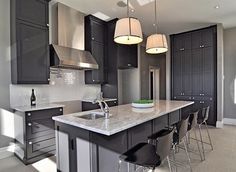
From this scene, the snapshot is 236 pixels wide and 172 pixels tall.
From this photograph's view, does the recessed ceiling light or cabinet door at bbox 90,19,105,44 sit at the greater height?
the recessed ceiling light

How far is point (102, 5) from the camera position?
3551mm

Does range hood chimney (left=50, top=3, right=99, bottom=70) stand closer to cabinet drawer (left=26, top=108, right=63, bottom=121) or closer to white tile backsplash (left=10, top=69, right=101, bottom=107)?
white tile backsplash (left=10, top=69, right=101, bottom=107)

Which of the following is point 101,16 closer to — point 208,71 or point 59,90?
point 59,90

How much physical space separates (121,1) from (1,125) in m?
3.26

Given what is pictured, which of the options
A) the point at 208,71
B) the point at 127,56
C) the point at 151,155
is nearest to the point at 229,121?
the point at 208,71

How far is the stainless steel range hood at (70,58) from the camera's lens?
11.0 ft

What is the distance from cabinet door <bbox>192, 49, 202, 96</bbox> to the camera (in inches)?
200

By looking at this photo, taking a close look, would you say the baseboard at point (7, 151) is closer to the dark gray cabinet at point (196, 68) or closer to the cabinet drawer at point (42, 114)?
the cabinet drawer at point (42, 114)

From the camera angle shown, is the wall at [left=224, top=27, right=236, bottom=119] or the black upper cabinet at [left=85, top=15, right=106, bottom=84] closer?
the black upper cabinet at [left=85, top=15, right=106, bottom=84]

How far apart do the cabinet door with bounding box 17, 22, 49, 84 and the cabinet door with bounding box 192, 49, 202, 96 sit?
427 centimetres

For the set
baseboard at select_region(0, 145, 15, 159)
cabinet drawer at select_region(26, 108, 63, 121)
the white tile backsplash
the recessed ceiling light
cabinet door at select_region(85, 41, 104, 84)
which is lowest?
baseboard at select_region(0, 145, 15, 159)

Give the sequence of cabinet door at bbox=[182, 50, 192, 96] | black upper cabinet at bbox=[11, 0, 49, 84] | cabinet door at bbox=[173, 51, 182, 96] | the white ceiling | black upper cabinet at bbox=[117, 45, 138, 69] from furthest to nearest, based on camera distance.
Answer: cabinet door at bbox=[173, 51, 182, 96] → cabinet door at bbox=[182, 50, 192, 96] → black upper cabinet at bbox=[117, 45, 138, 69] → the white ceiling → black upper cabinet at bbox=[11, 0, 49, 84]

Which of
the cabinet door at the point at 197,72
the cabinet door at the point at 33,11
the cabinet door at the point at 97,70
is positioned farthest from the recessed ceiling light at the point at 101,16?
the cabinet door at the point at 197,72

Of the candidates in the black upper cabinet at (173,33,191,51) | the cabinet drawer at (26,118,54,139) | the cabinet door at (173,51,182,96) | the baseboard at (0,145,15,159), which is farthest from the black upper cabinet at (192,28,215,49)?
the baseboard at (0,145,15,159)
